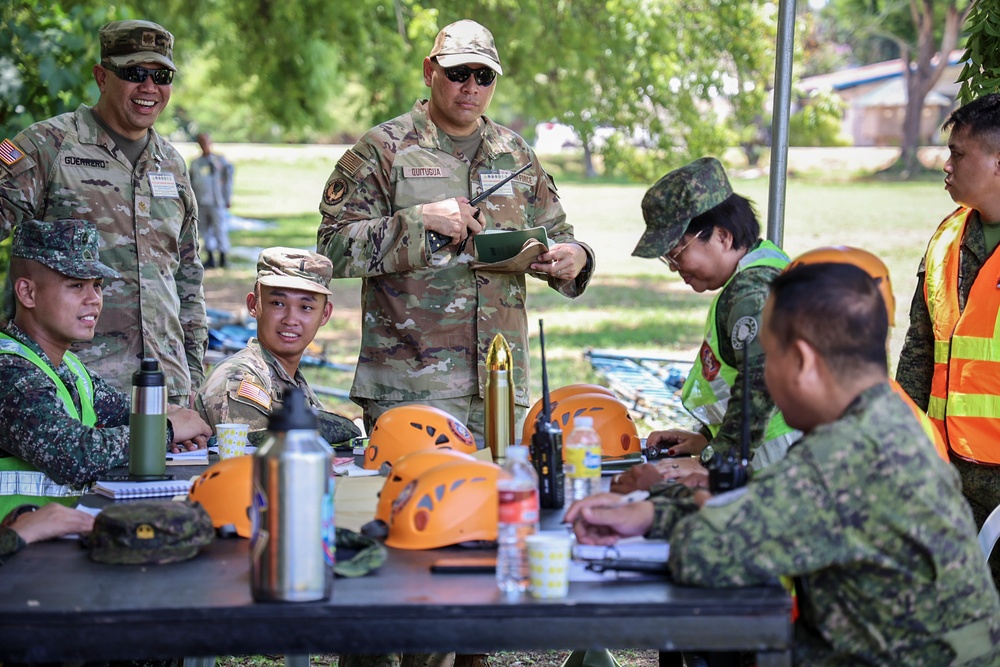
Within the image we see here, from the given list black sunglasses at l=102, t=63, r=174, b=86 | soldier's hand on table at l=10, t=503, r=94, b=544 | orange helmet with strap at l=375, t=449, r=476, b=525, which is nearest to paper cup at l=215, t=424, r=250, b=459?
soldier's hand on table at l=10, t=503, r=94, b=544

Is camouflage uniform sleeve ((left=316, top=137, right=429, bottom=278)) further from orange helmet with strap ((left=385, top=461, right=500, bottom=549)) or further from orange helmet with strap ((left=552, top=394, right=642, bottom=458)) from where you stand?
orange helmet with strap ((left=385, top=461, right=500, bottom=549))

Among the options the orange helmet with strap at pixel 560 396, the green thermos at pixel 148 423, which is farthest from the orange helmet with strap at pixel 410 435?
the green thermos at pixel 148 423

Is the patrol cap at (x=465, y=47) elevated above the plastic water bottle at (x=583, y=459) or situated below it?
above

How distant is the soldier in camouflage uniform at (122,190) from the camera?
5086mm

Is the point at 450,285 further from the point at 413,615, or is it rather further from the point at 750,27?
the point at 750,27

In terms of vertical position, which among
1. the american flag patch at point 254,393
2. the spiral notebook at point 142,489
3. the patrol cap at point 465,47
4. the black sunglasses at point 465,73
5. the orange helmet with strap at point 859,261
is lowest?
the spiral notebook at point 142,489

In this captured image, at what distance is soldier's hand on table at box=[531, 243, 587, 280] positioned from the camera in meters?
4.54

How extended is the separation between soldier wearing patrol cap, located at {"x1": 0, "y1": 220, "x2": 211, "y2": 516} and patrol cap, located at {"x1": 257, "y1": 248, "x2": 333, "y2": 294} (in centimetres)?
63

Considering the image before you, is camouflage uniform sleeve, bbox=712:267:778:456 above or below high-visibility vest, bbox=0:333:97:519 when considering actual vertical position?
above

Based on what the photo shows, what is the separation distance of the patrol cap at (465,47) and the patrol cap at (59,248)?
1.67 m

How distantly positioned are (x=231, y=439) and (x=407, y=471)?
941mm

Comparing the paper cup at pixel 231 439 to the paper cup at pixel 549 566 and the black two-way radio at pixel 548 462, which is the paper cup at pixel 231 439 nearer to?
the black two-way radio at pixel 548 462

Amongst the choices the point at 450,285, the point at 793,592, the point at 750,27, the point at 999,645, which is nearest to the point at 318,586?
the point at 793,592

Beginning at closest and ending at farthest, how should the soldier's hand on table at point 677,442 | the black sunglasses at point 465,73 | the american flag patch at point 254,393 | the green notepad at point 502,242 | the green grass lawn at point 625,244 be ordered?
the soldier's hand on table at point 677,442 → the american flag patch at point 254,393 → the green notepad at point 502,242 → the black sunglasses at point 465,73 → the green grass lawn at point 625,244
